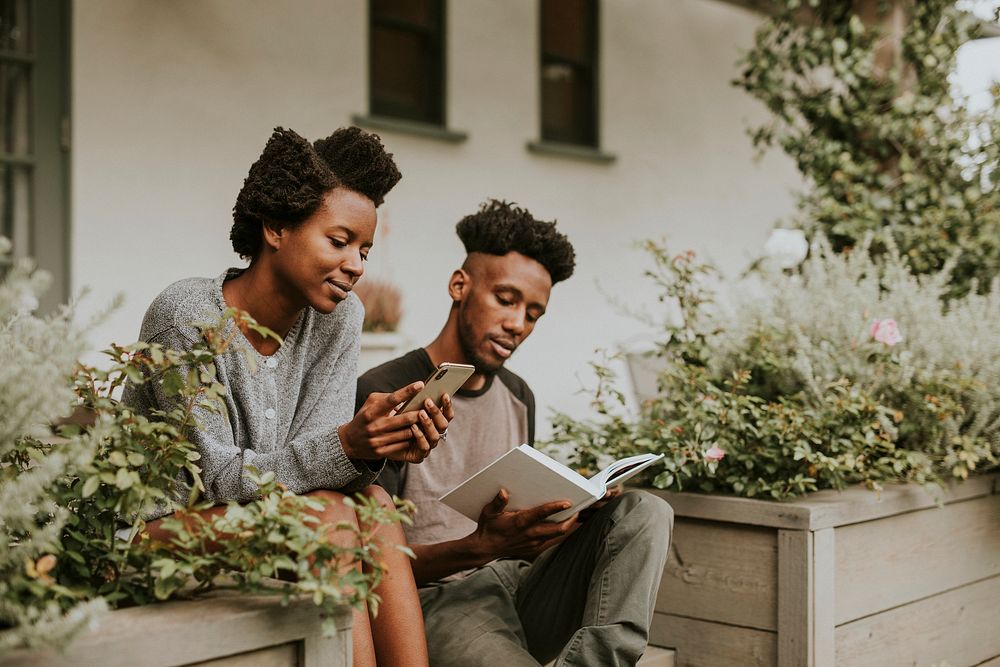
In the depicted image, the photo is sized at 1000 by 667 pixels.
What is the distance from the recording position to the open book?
1947 millimetres

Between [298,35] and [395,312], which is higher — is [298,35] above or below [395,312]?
above

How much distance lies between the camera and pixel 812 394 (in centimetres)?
291

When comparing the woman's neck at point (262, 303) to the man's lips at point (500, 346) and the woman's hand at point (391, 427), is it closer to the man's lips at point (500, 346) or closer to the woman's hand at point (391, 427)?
the woman's hand at point (391, 427)

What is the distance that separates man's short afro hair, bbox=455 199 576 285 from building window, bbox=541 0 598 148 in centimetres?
442

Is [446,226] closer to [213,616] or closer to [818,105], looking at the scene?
[818,105]

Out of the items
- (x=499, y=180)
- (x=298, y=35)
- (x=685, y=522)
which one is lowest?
(x=685, y=522)

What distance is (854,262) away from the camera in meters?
3.32

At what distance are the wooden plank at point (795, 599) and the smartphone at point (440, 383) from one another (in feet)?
3.35

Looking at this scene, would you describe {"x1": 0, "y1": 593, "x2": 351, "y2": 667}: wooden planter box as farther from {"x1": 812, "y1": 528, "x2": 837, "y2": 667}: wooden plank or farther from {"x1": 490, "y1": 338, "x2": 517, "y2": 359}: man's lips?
{"x1": 812, "y1": 528, "x2": 837, "y2": 667}: wooden plank

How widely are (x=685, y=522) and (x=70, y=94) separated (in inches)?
135

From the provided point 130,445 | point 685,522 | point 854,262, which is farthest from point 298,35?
point 130,445

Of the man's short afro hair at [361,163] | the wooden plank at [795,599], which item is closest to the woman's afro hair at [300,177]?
the man's short afro hair at [361,163]

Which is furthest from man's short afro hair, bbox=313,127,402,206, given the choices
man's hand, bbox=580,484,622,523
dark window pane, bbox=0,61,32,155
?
dark window pane, bbox=0,61,32,155

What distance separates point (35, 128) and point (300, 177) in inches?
123
